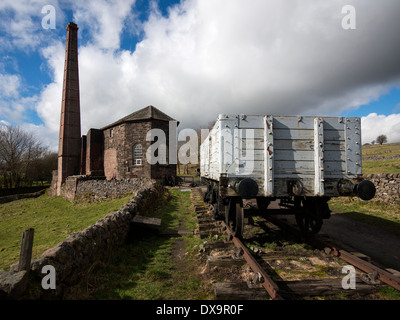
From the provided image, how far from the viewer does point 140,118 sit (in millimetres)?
22094

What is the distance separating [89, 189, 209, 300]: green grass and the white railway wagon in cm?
170

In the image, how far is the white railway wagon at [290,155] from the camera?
4.22m

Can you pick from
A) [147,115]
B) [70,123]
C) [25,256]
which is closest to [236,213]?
[25,256]

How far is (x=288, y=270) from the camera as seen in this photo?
147 inches

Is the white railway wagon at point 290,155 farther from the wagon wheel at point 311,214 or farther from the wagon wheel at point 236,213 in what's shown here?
the wagon wheel at point 236,213

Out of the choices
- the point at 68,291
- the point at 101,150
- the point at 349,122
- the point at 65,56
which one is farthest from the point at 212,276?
the point at 65,56

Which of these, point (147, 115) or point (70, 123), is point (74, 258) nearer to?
point (147, 115)

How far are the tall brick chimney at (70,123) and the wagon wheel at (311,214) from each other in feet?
97.1

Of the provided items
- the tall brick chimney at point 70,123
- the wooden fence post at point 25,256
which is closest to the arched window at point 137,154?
the tall brick chimney at point 70,123

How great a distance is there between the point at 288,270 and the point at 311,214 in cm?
173

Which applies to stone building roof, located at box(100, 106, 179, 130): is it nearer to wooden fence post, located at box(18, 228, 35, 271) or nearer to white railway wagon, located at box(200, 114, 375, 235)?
white railway wagon, located at box(200, 114, 375, 235)

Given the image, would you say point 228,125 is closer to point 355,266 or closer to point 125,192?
point 355,266
